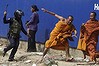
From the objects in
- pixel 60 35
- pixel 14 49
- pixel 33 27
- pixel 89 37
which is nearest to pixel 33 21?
pixel 33 27

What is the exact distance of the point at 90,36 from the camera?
10.9m

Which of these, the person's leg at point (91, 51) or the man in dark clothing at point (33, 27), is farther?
the man in dark clothing at point (33, 27)

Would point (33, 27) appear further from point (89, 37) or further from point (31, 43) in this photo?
point (89, 37)

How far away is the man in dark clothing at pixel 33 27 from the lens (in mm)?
12523

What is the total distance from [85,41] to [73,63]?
680 mm

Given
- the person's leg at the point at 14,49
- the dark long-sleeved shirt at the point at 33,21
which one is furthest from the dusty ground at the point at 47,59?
the dark long-sleeved shirt at the point at 33,21

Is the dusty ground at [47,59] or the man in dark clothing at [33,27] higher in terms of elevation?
the man in dark clothing at [33,27]

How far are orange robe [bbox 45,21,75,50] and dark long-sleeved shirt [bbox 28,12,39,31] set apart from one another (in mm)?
1445

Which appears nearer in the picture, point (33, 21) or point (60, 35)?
point (60, 35)

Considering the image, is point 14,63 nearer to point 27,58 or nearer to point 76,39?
point 27,58

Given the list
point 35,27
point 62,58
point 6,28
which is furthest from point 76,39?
point 6,28

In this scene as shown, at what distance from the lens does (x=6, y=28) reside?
14578 mm

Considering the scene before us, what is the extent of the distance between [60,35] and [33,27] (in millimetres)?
1725

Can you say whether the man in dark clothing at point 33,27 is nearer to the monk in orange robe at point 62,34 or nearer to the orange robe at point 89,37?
the monk in orange robe at point 62,34
